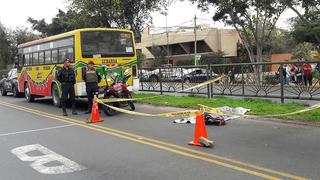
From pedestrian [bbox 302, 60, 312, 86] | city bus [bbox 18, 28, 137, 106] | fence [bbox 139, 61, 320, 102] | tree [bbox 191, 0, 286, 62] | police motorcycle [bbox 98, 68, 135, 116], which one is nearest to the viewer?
pedestrian [bbox 302, 60, 312, 86]

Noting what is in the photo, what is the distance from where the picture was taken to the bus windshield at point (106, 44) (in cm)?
1476

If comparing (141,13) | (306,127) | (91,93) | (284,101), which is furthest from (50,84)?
(306,127)

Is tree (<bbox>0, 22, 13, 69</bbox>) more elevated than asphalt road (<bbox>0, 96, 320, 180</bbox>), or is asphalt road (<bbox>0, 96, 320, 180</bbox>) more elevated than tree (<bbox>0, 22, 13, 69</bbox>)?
tree (<bbox>0, 22, 13, 69</bbox>)

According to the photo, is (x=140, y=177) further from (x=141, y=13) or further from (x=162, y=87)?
(x=141, y=13)

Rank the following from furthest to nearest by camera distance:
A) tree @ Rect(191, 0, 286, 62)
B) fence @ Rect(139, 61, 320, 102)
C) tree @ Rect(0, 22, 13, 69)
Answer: tree @ Rect(0, 22, 13, 69) < tree @ Rect(191, 0, 286, 62) < fence @ Rect(139, 61, 320, 102)

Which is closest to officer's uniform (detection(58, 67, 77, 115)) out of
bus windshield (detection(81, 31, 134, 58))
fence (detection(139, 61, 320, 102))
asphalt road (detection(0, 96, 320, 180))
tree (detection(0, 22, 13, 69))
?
bus windshield (detection(81, 31, 134, 58))

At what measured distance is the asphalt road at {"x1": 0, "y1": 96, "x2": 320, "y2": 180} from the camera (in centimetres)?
622

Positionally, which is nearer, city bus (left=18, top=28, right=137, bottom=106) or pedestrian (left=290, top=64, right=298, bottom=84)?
pedestrian (left=290, top=64, right=298, bottom=84)

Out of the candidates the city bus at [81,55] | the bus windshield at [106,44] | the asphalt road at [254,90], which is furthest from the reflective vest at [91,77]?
the asphalt road at [254,90]

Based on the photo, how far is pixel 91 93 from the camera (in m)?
13.8

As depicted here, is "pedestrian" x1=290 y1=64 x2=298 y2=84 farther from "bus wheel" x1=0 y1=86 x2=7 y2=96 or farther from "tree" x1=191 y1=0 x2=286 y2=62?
"bus wheel" x1=0 y1=86 x2=7 y2=96

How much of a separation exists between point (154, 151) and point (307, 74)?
674cm

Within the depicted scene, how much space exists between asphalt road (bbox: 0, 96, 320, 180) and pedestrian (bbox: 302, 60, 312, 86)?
95.7 inches

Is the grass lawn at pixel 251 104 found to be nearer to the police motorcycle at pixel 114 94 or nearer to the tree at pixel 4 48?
the police motorcycle at pixel 114 94
